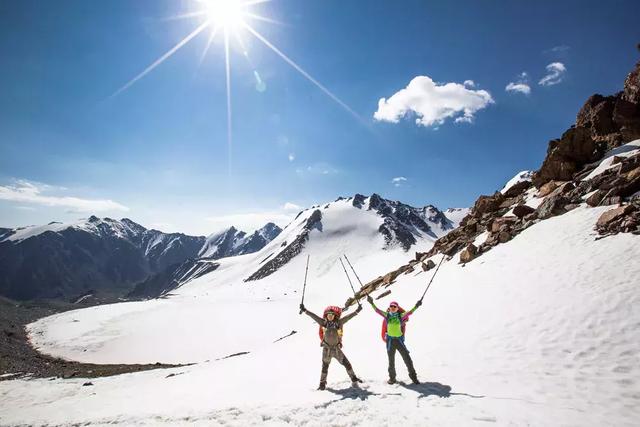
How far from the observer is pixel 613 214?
1942cm

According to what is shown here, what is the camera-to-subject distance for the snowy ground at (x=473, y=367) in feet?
28.3

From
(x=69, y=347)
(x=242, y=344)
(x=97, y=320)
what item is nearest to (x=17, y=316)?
(x=97, y=320)

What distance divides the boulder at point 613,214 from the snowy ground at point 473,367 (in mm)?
806

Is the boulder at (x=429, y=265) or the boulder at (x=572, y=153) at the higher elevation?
the boulder at (x=572, y=153)

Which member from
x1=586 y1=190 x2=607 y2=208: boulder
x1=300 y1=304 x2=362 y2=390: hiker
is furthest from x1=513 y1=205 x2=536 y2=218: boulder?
x1=300 y1=304 x2=362 y2=390: hiker

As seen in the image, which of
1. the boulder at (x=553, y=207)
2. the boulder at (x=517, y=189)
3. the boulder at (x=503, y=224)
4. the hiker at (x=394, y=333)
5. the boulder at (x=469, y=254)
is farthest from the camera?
the boulder at (x=517, y=189)

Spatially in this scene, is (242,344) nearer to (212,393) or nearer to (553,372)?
(212,393)

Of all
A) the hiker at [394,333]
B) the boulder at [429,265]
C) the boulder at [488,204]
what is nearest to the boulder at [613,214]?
the boulder at [429,265]

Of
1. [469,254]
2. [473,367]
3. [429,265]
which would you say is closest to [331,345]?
[473,367]

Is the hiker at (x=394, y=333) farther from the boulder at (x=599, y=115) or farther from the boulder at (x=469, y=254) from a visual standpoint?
the boulder at (x=599, y=115)

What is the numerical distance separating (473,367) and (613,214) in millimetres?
15036

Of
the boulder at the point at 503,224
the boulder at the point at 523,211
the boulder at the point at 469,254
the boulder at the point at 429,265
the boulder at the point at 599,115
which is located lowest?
the boulder at the point at 429,265

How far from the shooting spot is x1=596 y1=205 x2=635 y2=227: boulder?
61.7ft

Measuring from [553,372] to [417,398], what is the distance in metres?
5.63
